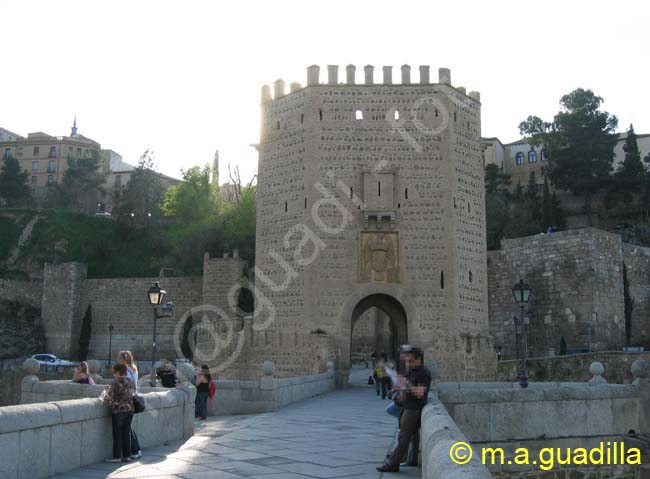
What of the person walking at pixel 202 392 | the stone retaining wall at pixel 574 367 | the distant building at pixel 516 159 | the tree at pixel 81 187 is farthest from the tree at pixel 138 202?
the person walking at pixel 202 392

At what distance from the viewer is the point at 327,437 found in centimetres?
920

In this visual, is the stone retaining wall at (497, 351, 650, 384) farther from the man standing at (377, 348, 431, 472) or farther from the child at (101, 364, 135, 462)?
the child at (101, 364, 135, 462)

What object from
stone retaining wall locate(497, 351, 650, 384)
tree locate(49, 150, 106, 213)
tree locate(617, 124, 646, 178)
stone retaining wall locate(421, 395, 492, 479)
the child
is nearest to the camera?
stone retaining wall locate(421, 395, 492, 479)

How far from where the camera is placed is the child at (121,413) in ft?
23.9

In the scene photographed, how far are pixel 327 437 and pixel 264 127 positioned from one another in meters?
15.8

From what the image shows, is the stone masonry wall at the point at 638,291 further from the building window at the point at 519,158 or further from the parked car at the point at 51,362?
the building window at the point at 519,158

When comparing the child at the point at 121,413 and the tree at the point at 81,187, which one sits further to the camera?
the tree at the point at 81,187

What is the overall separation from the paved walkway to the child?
219 mm

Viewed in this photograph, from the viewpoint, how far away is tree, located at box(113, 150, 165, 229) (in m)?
48.1

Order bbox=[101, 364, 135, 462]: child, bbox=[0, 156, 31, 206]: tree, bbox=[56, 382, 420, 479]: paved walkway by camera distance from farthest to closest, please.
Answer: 1. bbox=[0, 156, 31, 206]: tree
2. bbox=[101, 364, 135, 462]: child
3. bbox=[56, 382, 420, 479]: paved walkway

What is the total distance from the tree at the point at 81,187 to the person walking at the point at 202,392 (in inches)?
2113

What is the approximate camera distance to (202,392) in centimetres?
1260

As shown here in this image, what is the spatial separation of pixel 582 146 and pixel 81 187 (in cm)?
4456

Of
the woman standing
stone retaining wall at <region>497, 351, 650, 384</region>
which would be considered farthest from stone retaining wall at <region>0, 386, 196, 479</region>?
stone retaining wall at <region>497, 351, 650, 384</region>
